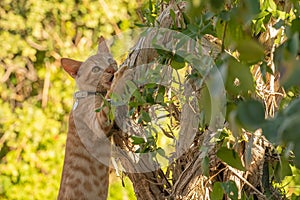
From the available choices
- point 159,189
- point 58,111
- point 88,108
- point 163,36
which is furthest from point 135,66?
point 58,111

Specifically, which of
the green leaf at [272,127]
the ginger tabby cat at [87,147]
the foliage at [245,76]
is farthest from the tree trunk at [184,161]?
the green leaf at [272,127]

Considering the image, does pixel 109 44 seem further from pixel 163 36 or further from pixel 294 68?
pixel 294 68

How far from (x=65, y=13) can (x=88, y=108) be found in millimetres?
2807

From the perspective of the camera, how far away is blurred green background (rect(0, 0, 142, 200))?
17.0 ft

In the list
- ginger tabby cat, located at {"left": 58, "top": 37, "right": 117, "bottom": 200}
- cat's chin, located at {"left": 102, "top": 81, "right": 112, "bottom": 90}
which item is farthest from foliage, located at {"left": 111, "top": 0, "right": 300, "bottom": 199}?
ginger tabby cat, located at {"left": 58, "top": 37, "right": 117, "bottom": 200}

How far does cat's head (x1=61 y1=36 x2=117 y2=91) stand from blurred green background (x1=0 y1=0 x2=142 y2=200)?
6.88ft

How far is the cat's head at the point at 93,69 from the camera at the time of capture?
2.81 meters

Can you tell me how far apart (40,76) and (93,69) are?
2549 millimetres

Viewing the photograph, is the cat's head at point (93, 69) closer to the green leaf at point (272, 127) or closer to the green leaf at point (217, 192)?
the green leaf at point (217, 192)

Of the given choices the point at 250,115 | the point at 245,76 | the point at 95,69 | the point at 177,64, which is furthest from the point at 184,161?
the point at 250,115

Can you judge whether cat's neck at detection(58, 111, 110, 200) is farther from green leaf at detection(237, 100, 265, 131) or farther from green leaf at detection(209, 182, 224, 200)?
green leaf at detection(237, 100, 265, 131)

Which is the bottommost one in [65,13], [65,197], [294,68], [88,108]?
[65,197]

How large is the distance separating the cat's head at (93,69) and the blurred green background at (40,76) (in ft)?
6.88

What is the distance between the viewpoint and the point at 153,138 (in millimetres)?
1878
